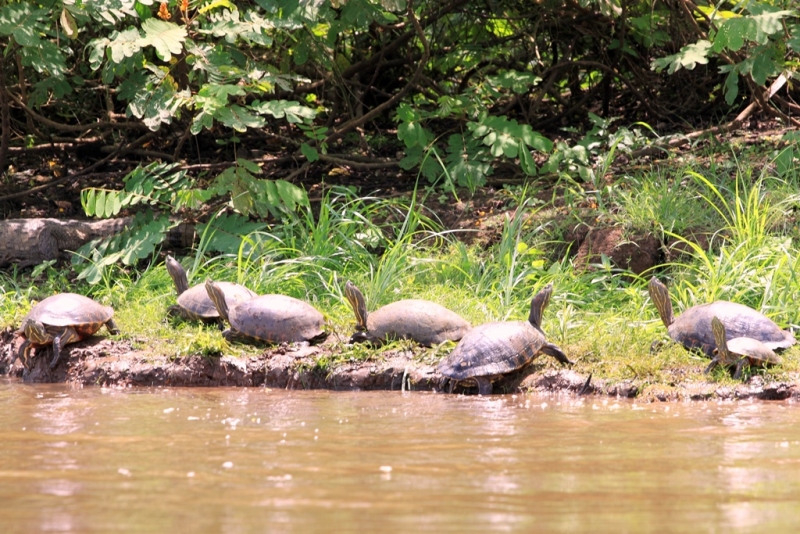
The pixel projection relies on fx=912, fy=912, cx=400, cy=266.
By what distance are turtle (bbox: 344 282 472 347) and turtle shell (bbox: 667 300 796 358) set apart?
147 cm

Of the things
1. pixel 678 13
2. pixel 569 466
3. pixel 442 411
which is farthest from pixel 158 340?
pixel 678 13

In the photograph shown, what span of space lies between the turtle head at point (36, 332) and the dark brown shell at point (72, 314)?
0.04 m

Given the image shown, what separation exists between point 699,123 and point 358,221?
4.57 metres

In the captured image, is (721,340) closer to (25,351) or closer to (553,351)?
(553,351)

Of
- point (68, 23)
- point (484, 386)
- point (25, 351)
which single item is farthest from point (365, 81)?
point (484, 386)

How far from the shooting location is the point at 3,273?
28.3ft

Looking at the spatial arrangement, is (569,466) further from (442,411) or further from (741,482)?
(442,411)

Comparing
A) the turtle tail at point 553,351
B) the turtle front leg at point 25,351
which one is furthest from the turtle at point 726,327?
the turtle front leg at point 25,351

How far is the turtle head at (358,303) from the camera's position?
633 cm

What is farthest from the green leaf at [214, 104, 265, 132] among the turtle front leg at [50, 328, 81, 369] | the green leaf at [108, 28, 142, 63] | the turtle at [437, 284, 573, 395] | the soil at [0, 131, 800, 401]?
the turtle at [437, 284, 573, 395]

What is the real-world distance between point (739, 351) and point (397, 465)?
2.64 metres

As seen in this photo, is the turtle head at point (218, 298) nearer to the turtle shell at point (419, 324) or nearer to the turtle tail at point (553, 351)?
the turtle shell at point (419, 324)

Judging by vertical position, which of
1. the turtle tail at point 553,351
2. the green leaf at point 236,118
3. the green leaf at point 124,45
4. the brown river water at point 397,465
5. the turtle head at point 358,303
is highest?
the green leaf at point 124,45

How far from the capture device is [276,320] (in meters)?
A: 6.36
